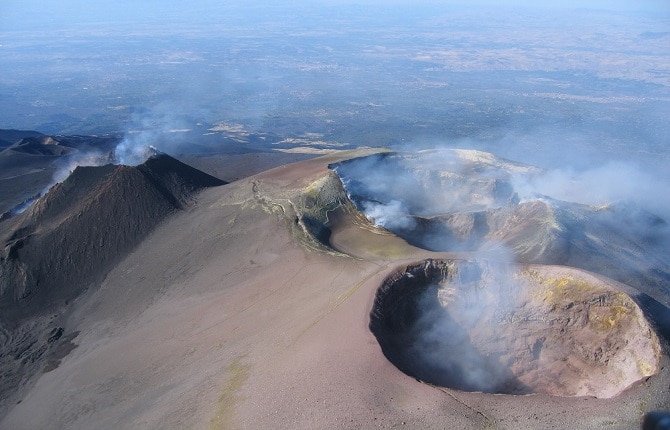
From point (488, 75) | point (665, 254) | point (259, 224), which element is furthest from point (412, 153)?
point (488, 75)

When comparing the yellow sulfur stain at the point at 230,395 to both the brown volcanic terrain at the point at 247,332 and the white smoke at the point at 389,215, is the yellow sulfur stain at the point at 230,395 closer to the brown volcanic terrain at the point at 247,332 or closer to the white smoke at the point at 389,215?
the brown volcanic terrain at the point at 247,332

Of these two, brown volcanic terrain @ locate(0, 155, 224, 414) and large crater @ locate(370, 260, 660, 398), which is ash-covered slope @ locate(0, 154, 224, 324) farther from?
large crater @ locate(370, 260, 660, 398)

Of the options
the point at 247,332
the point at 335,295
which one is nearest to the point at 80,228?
the point at 247,332

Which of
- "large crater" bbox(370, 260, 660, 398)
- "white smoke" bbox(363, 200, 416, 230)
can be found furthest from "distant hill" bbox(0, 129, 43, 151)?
"large crater" bbox(370, 260, 660, 398)

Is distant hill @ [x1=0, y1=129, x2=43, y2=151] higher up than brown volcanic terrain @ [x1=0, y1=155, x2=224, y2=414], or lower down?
lower down

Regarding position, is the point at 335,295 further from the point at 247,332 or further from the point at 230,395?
the point at 230,395

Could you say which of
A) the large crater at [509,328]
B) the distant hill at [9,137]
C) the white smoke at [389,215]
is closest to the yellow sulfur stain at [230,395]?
the large crater at [509,328]

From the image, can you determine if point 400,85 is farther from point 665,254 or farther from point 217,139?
point 665,254
